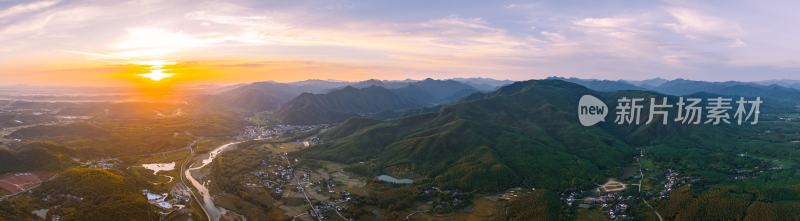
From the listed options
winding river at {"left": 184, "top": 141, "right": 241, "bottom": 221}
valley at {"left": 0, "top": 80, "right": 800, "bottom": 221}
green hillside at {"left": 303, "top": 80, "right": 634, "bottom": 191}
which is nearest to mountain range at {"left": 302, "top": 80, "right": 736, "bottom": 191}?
green hillside at {"left": 303, "top": 80, "right": 634, "bottom": 191}

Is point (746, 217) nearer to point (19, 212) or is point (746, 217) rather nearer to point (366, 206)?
point (366, 206)

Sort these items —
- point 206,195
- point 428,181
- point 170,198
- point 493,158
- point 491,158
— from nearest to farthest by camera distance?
point 170,198 → point 206,195 → point 428,181 → point 491,158 → point 493,158

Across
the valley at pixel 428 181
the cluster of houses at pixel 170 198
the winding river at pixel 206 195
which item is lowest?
the winding river at pixel 206 195

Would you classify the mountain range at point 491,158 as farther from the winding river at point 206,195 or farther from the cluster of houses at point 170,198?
the cluster of houses at point 170,198

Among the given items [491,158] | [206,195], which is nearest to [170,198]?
[206,195]

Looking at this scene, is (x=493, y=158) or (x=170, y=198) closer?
(x=170, y=198)

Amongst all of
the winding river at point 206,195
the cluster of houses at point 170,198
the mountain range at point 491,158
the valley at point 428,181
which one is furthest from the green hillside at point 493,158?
the cluster of houses at point 170,198

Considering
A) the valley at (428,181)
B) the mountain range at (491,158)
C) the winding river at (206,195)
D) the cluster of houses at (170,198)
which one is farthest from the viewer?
the mountain range at (491,158)

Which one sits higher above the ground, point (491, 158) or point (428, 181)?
point (491, 158)

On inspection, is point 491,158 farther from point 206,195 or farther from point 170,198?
point 170,198

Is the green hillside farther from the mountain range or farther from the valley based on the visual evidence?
the valley

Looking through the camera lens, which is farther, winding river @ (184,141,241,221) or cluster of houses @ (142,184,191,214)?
cluster of houses @ (142,184,191,214)

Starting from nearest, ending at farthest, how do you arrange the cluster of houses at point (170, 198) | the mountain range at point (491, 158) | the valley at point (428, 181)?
the valley at point (428, 181)
the cluster of houses at point (170, 198)
the mountain range at point (491, 158)
